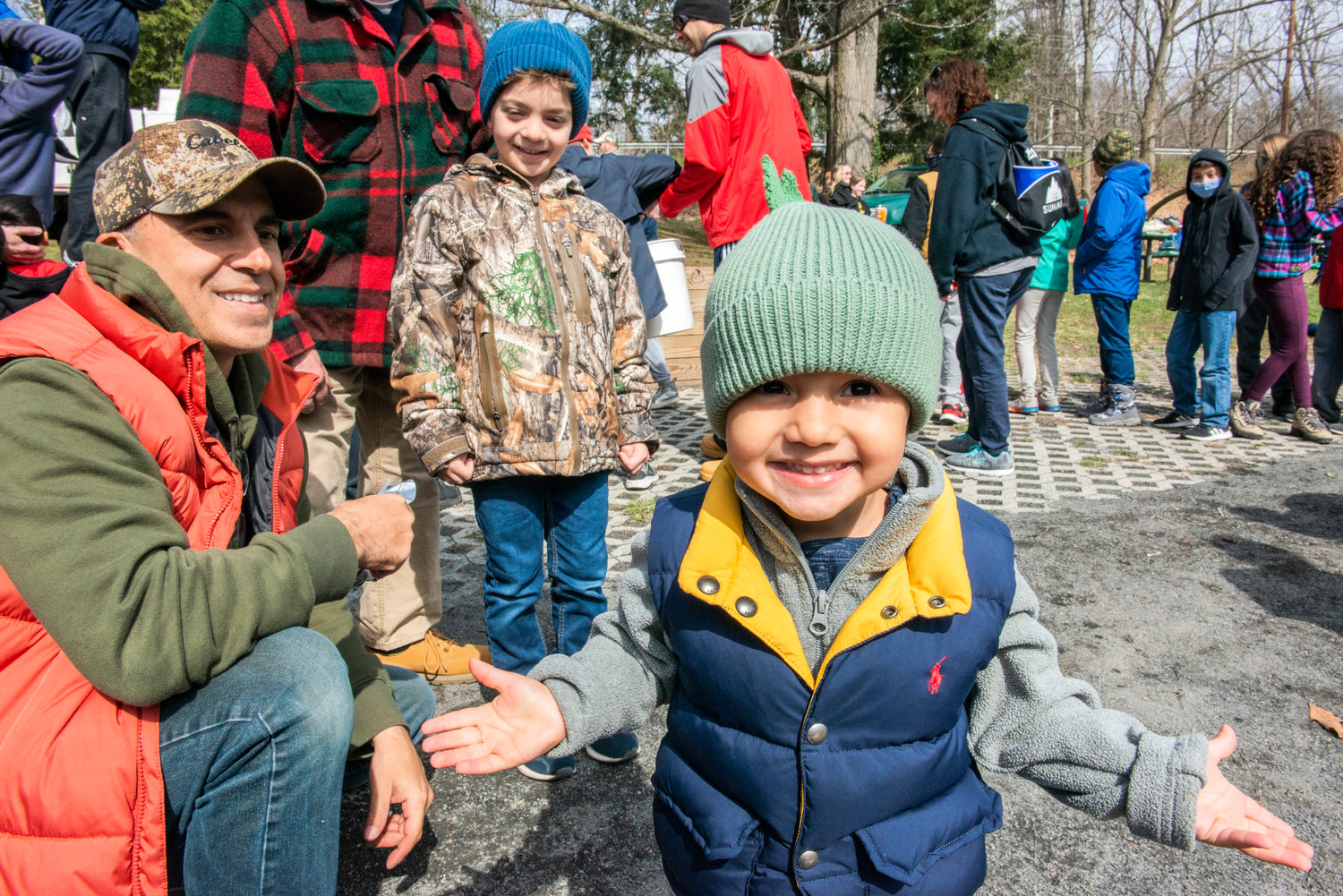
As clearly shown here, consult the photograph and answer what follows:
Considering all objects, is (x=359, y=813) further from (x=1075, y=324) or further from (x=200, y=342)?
(x=1075, y=324)

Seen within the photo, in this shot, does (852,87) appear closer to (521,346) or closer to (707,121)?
(707,121)

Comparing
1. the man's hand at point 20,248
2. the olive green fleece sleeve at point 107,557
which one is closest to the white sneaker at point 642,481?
the man's hand at point 20,248

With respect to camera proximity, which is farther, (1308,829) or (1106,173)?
(1106,173)

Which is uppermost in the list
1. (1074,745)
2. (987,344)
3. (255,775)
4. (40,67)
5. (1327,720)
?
(40,67)

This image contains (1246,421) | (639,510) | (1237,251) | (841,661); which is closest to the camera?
(841,661)

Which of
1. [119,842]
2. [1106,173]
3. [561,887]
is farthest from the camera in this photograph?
[1106,173]

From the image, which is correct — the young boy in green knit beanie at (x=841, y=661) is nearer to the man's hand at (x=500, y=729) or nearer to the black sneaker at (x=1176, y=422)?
the man's hand at (x=500, y=729)

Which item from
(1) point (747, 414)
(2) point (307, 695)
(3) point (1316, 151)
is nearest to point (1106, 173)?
(3) point (1316, 151)

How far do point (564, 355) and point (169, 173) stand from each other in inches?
40.6

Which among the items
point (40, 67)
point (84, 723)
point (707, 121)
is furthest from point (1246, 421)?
point (40, 67)

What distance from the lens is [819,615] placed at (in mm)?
1562

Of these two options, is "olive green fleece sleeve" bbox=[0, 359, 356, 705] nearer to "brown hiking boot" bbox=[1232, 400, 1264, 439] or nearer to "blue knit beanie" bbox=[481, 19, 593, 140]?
"blue knit beanie" bbox=[481, 19, 593, 140]

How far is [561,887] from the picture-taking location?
2.17m

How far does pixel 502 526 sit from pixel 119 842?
120 cm
